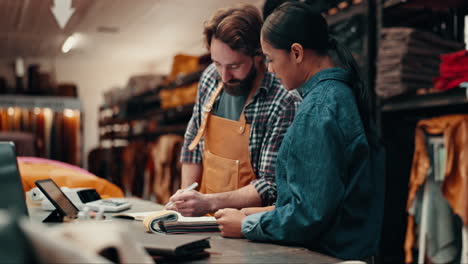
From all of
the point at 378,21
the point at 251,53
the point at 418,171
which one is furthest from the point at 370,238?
the point at 378,21

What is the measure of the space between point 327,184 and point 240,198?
25.3 inches

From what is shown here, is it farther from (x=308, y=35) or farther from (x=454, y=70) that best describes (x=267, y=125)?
(x=454, y=70)

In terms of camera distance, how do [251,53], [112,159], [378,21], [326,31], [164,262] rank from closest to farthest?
[164,262] < [326,31] < [251,53] < [378,21] < [112,159]

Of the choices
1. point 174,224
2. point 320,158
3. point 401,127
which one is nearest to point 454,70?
point 401,127

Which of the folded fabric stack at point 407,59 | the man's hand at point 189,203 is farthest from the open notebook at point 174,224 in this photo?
the folded fabric stack at point 407,59

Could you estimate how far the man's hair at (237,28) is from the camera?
1953 millimetres

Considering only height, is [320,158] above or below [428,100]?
below

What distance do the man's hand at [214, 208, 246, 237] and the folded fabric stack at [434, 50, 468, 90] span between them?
1892 mm

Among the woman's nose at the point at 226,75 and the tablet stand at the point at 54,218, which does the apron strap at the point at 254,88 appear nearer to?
the woman's nose at the point at 226,75

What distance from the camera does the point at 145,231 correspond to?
57.3 inches

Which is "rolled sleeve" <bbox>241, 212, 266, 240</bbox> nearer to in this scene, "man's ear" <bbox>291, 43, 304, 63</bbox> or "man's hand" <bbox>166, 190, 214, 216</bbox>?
"man's hand" <bbox>166, 190, 214, 216</bbox>

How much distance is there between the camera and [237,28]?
1.96 m

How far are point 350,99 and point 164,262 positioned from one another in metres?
0.70

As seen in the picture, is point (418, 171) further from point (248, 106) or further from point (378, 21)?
point (248, 106)
